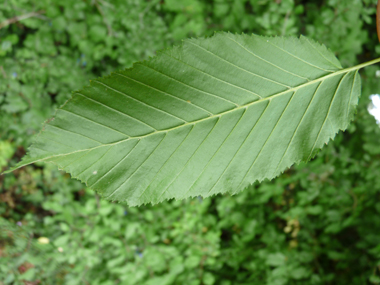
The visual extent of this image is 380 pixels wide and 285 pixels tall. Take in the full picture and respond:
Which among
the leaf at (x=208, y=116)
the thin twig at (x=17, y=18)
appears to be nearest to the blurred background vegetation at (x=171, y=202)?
the thin twig at (x=17, y=18)

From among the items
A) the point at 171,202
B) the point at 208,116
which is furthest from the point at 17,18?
the point at 208,116

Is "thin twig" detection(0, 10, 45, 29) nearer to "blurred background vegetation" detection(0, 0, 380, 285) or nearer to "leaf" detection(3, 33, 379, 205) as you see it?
"blurred background vegetation" detection(0, 0, 380, 285)

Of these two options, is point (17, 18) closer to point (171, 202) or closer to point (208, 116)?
point (171, 202)

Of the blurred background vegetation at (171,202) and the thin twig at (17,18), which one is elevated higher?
the thin twig at (17,18)

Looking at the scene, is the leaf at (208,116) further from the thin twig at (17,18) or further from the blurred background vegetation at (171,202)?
the thin twig at (17,18)

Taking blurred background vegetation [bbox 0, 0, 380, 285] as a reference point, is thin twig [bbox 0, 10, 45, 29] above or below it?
above

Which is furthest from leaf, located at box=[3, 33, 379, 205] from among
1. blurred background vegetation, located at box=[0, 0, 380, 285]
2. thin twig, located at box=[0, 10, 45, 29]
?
thin twig, located at box=[0, 10, 45, 29]

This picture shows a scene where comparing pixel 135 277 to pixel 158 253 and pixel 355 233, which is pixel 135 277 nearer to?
pixel 158 253
